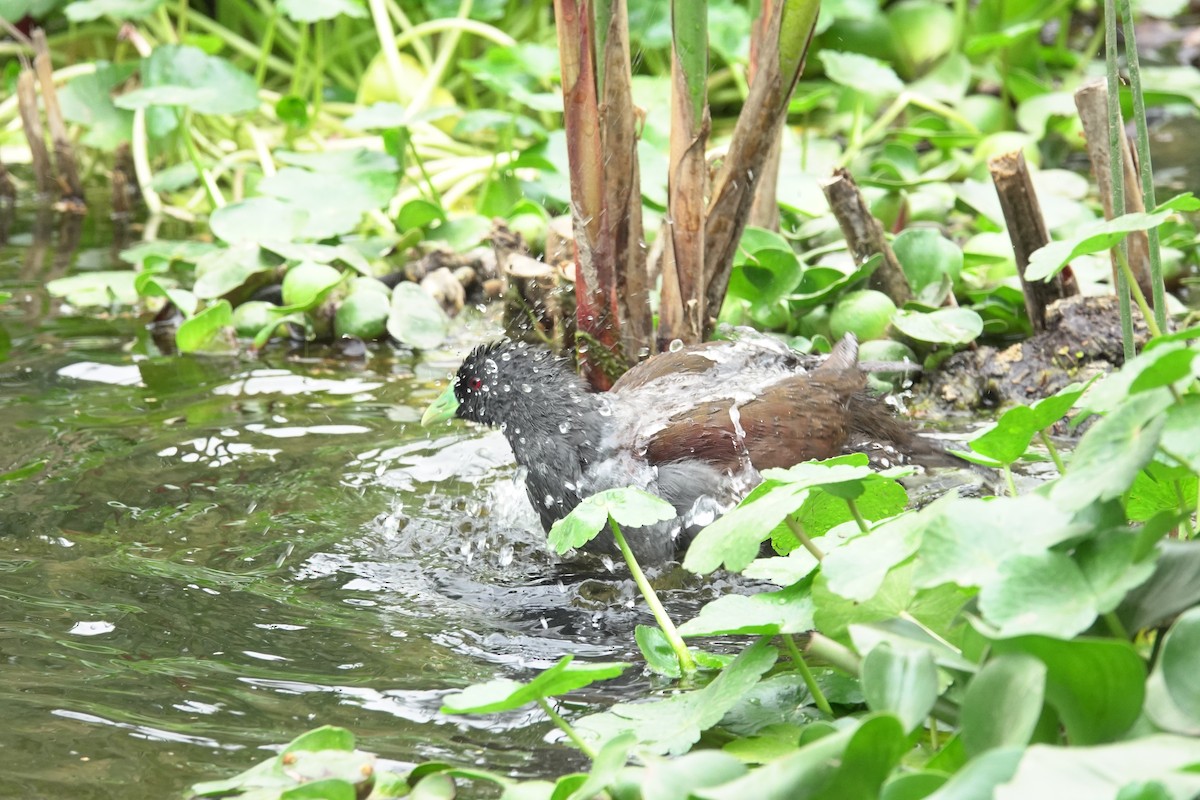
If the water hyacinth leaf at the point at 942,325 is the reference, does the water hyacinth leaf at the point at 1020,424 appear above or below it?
above

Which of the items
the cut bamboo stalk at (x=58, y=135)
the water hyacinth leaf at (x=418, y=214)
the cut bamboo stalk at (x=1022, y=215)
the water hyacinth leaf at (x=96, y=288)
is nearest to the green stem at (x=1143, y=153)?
the cut bamboo stalk at (x=1022, y=215)

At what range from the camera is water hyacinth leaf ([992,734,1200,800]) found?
4.42ft

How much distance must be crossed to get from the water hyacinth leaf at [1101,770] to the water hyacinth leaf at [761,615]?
586mm

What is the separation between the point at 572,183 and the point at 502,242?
3.90ft

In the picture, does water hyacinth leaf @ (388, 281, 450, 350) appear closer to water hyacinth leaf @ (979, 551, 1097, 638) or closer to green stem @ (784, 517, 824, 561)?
green stem @ (784, 517, 824, 561)

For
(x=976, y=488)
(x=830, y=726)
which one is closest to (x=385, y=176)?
(x=976, y=488)

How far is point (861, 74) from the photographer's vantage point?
5.09 metres

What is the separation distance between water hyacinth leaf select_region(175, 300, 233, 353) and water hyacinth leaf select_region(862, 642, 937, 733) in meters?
3.01

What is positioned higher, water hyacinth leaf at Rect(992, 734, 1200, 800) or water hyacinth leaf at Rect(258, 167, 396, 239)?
water hyacinth leaf at Rect(992, 734, 1200, 800)

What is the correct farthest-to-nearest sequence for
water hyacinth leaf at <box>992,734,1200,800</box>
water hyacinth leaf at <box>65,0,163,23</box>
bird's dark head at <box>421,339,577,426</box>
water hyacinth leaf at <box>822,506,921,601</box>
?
1. water hyacinth leaf at <box>65,0,163,23</box>
2. bird's dark head at <box>421,339,577,426</box>
3. water hyacinth leaf at <box>822,506,921,601</box>
4. water hyacinth leaf at <box>992,734,1200,800</box>

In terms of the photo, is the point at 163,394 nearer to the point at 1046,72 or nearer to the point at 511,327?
the point at 511,327

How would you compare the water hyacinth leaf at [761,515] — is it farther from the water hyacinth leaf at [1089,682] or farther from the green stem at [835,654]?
the water hyacinth leaf at [1089,682]

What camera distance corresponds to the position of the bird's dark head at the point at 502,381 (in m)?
3.41

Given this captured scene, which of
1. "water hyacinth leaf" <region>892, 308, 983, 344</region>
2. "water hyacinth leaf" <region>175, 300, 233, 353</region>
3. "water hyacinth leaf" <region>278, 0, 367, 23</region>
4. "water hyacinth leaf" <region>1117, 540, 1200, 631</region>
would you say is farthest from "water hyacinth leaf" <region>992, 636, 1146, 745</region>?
"water hyacinth leaf" <region>278, 0, 367, 23</region>
